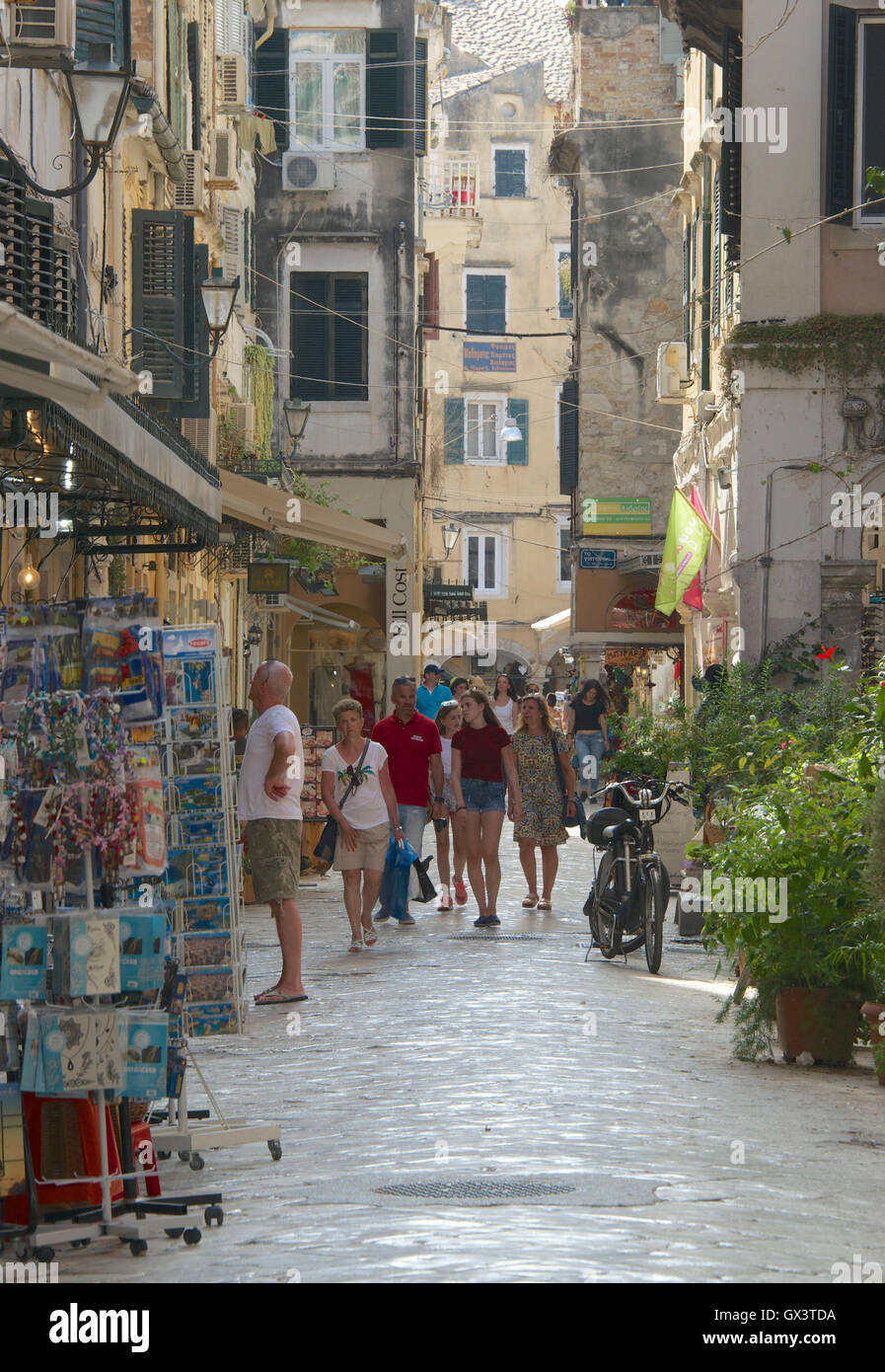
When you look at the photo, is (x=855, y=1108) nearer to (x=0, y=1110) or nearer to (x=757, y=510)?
(x=0, y=1110)

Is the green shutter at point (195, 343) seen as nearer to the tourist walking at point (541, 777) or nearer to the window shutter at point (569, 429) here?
the tourist walking at point (541, 777)

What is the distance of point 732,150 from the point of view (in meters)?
19.2

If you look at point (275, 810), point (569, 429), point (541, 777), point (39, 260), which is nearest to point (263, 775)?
point (275, 810)

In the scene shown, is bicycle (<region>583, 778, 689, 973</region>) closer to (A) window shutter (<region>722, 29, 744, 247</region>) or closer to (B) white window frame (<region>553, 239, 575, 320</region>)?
(A) window shutter (<region>722, 29, 744, 247</region>)

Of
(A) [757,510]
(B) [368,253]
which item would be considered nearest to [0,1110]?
(A) [757,510]

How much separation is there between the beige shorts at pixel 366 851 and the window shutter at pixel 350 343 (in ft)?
64.4

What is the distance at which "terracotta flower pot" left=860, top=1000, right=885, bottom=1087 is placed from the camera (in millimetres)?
8742

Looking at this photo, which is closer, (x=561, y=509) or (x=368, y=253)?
(x=368, y=253)

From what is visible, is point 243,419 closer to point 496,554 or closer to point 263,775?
point 263,775
